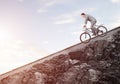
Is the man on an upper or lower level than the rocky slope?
upper

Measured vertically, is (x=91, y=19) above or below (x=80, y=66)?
above

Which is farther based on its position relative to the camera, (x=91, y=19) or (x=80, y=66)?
(x=91, y=19)

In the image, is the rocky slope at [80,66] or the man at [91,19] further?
the man at [91,19]

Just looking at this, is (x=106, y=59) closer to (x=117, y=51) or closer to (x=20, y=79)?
(x=117, y=51)

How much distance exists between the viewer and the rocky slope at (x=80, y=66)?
19219 millimetres

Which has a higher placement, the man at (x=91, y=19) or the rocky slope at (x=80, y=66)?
the man at (x=91, y=19)

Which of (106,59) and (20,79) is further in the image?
(20,79)

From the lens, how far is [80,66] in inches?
805

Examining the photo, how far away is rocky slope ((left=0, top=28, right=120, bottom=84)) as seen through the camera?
Result: 1922cm

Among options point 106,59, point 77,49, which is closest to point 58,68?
point 77,49

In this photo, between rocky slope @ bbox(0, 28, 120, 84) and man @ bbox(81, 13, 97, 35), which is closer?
rocky slope @ bbox(0, 28, 120, 84)

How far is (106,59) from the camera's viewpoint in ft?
65.7

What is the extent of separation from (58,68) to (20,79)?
2875 millimetres

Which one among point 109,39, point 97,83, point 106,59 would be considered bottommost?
point 97,83
